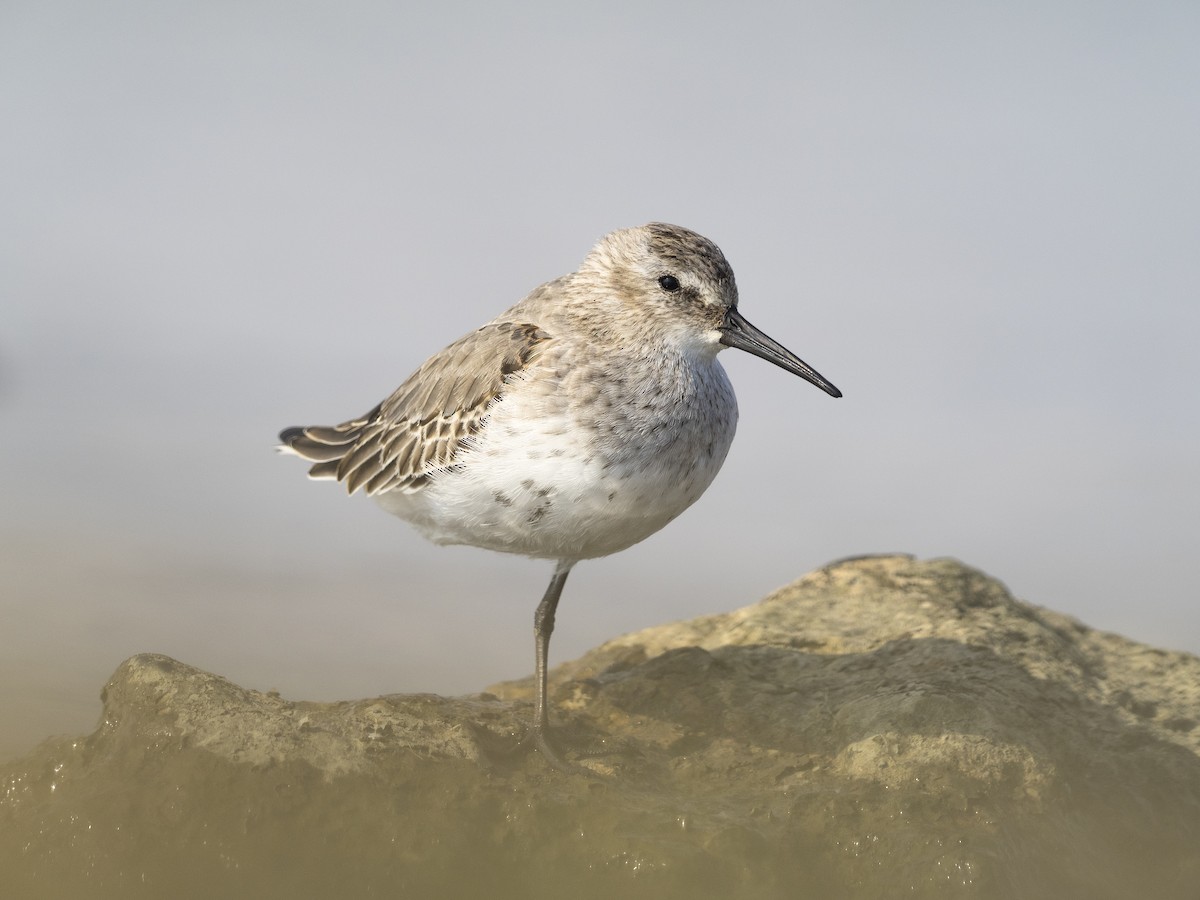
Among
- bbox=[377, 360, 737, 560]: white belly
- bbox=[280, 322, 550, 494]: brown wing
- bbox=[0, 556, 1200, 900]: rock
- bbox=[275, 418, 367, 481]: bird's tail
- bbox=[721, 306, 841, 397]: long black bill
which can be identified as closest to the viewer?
bbox=[0, 556, 1200, 900]: rock

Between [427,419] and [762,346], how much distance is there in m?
1.94

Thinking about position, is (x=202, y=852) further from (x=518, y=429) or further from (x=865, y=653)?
(x=865, y=653)

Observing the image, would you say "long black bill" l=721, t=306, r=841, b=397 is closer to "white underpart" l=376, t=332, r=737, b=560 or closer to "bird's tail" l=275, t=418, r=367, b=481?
"white underpart" l=376, t=332, r=737, b=560

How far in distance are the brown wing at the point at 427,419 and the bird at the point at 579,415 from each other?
1 centimetres

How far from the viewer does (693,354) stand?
6.35 meters

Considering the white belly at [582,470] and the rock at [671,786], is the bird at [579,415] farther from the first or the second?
the rock at [671,786]

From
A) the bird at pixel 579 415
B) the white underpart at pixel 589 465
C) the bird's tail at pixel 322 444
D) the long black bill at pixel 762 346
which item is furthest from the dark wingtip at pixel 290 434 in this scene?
the long black bill at pixel 762 346

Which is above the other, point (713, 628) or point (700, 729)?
point (713, 628)

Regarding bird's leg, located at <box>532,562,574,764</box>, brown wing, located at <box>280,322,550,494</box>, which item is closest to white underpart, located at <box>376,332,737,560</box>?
brown wing, located at <box>280,322,550,494</box>

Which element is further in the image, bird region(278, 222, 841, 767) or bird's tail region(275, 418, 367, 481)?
bird's tail region(275, 418, 367, 481)

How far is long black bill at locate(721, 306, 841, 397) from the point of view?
6.46 metres

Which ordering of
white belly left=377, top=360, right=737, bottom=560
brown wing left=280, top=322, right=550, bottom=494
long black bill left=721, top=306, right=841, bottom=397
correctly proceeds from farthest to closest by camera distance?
1. long black bill left=721, top=306, right=841, bottom=397
2. brown wing left=280, top=322, right=550, bottom=494
3. white belly left=377, top=360, right=737, bottom=560

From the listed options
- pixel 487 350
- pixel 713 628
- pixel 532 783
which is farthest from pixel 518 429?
pixel 713 628

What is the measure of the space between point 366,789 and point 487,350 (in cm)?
241
